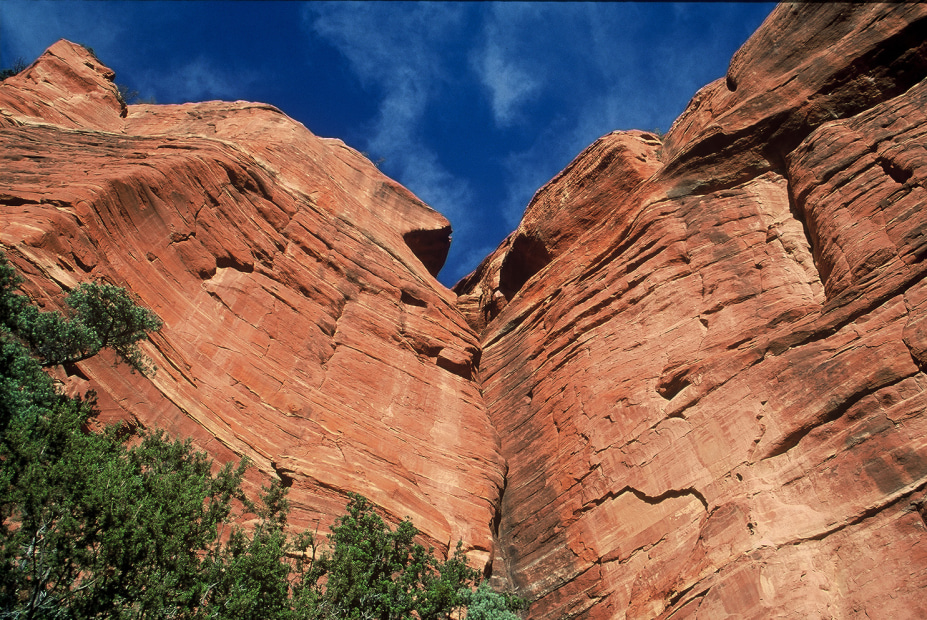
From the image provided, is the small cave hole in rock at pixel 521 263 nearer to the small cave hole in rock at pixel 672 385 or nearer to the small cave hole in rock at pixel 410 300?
the small cave hole in rock at pixel 410 300

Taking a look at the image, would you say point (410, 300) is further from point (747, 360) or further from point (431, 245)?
point (747, 360)

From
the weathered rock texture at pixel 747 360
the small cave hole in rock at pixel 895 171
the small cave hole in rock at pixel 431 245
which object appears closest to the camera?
the weathered rock texture at pixel 747 360

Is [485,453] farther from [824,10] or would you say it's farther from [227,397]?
[824,10]

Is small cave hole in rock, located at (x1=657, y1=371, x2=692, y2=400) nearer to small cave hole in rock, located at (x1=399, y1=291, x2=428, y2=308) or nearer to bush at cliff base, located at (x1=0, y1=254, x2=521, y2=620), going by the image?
bush at cliff base, located at (x1=0, y1=254, x2=521, y2=620)

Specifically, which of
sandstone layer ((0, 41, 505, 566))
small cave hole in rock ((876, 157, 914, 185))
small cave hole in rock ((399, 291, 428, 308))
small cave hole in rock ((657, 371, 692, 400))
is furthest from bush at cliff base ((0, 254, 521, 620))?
small cave hole in rock ((876, 157, 914, 185))

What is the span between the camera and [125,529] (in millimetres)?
11297

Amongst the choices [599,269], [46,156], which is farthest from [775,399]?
[46,156]

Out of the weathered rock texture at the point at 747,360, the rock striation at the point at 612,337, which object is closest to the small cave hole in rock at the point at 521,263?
the rock striation at the point at 612,337

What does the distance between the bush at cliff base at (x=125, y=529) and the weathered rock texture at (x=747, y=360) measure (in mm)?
5099

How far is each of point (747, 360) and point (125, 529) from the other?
15.1m

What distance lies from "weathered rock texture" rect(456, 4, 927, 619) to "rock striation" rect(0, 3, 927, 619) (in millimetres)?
74

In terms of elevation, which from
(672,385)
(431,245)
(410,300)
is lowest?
(672,385)

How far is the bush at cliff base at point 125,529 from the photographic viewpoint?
10.8 meters

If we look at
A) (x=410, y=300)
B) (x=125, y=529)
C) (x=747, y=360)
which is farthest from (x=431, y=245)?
(x=125, y=529)
